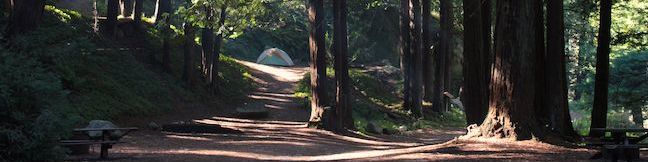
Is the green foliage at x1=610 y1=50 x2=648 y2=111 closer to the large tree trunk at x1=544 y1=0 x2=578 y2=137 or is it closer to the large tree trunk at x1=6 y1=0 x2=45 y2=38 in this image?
the large tree trunk at x1=544 y1=0 x2=578 y2=137

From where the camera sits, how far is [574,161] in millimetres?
9609

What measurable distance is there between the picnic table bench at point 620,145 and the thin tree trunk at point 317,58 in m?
10.2

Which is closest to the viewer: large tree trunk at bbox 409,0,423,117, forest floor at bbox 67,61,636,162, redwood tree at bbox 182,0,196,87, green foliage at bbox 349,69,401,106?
forest floor at bbox 67,61,636,162

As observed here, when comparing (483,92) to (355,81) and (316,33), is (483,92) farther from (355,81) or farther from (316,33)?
(355,81)

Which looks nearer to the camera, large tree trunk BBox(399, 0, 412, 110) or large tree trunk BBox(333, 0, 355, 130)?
large tree trunk BBox(333, 0, 355, 130)

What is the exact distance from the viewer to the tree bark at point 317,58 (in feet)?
65.0

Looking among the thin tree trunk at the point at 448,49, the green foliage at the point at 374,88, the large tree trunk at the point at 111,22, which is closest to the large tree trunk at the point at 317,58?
the thin tree trunk at the point at 448,49

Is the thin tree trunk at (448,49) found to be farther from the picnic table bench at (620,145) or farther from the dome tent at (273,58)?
the picnic table bench at (620,145)

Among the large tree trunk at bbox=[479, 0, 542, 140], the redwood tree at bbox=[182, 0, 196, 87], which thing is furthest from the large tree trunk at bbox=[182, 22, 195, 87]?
the large tree trunk at bbox=[479, 0, 542, 140]

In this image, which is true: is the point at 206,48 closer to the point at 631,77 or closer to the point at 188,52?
the point at 188,52

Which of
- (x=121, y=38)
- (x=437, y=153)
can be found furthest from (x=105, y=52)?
(x=437, y=153)

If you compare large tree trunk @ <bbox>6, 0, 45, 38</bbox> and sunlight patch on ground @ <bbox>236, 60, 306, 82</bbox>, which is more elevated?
large tree trunk @ <bbox>6, 0, 45, 38</bbox>

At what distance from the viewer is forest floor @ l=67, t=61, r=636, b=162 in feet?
34.7

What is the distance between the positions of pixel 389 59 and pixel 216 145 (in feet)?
94.9
